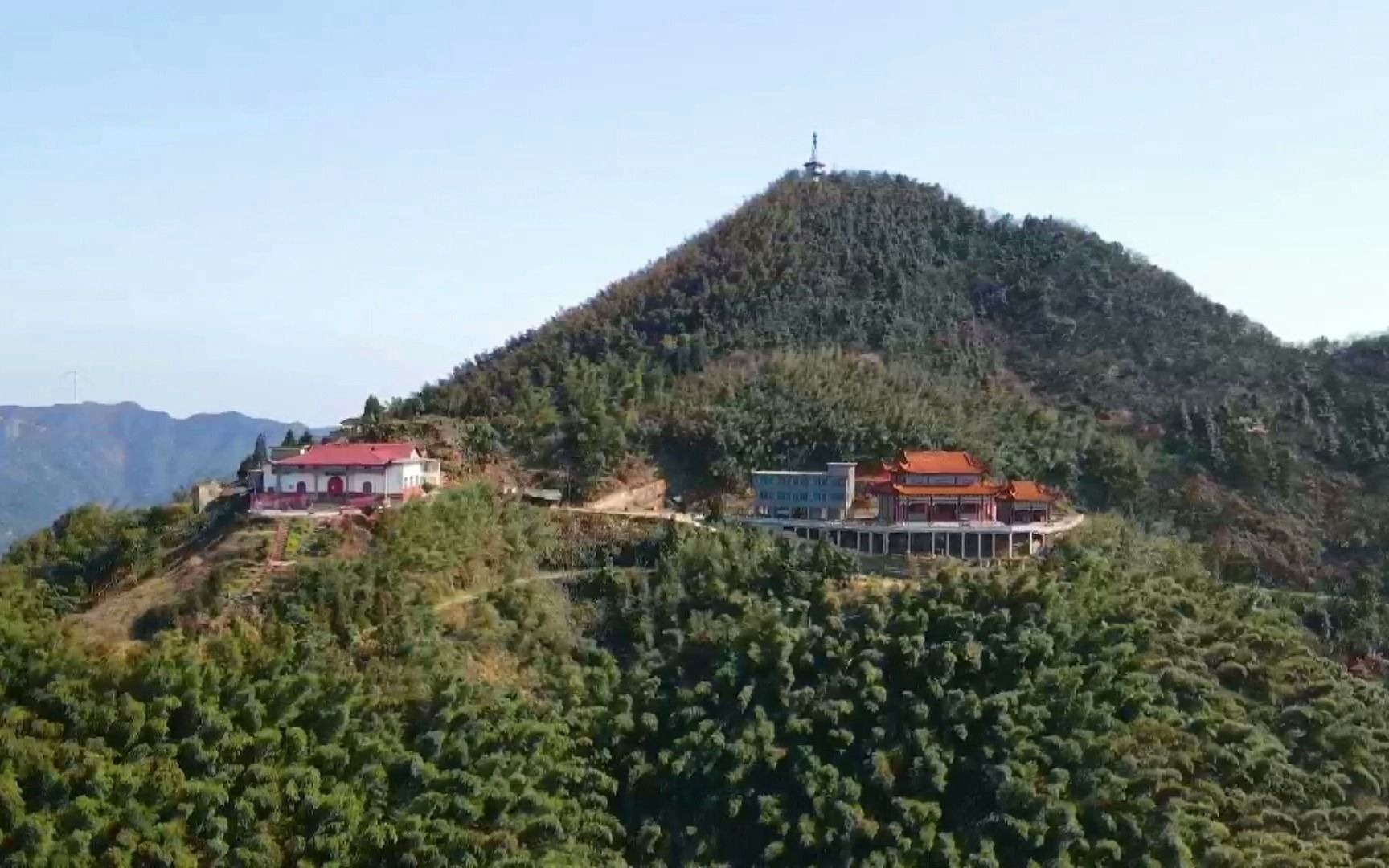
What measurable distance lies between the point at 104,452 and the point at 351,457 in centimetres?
15026

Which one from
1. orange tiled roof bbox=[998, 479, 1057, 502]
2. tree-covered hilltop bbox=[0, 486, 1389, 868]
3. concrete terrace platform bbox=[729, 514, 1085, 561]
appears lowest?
tree-covered hilltop bbox=[0, 486, 1389, 868]

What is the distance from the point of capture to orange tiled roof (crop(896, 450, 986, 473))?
3566cm

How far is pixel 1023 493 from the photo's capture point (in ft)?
117

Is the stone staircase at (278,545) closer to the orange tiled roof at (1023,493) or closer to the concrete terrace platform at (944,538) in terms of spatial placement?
the concrete terrace platform at (944,538)

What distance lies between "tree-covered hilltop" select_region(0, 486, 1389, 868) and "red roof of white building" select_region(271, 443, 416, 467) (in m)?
2.18

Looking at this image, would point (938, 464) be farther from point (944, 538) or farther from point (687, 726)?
point (687, 726)

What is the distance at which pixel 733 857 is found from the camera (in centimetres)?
2634

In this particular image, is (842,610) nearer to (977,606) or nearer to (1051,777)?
(977,606)

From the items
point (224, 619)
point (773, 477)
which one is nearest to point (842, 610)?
point (773, 477)

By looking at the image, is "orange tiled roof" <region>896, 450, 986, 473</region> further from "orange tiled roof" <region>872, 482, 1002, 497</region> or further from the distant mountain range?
the distant mountain range

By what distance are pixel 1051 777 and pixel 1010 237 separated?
39.0m

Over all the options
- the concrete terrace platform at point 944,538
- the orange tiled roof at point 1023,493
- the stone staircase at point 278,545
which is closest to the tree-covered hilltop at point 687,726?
the stone staircase at point 278,545

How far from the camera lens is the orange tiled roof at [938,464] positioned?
35.7 metres

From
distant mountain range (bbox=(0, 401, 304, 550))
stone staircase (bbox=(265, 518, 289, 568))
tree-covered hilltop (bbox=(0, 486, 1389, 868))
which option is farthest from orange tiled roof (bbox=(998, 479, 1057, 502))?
distant mountain range (bbox=(0, 401, 304, 550))
